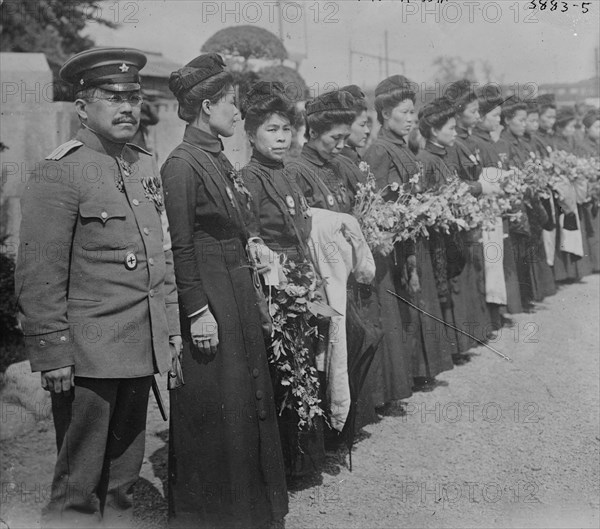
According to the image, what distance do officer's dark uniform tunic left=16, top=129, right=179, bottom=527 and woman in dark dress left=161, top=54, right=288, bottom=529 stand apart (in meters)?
0.22

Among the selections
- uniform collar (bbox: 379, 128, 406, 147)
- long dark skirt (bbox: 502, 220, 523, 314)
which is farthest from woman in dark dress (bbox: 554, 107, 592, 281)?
uniform collar (bbox: 379, 128, 406, 147)

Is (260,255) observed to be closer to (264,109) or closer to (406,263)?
(264,109)

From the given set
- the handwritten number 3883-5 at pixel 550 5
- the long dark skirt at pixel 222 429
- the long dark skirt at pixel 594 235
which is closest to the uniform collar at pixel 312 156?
the long dark skirt at pixel 222 429

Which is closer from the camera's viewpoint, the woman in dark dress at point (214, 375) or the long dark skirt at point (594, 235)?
the woman in dark dress at point (214, 375)

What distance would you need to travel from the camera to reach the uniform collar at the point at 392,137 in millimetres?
5652

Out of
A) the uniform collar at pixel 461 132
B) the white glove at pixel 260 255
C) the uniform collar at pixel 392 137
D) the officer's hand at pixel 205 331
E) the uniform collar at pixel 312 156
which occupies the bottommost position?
the officer's hand at pixel 205 331

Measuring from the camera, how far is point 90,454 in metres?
2.90

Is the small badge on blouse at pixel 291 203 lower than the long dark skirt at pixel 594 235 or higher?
higher

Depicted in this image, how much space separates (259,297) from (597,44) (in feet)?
10.5

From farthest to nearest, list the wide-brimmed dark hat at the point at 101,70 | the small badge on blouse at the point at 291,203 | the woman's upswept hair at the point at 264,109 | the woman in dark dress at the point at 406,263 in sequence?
the woman in dark dress at the point at 406,263 → the small badge on blouse at the point at 291,203 → the woman's upswept hair at the point at 264,109 → the wide-brimmed dark hat at the point at 101,70

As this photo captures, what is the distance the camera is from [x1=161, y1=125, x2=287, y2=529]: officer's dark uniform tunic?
11.0 feet

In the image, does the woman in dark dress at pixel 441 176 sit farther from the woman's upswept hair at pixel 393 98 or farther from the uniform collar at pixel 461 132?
the uniform collar at pixel 461 132

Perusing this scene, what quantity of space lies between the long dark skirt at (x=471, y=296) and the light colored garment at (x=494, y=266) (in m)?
0.06

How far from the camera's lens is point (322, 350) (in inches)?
164
